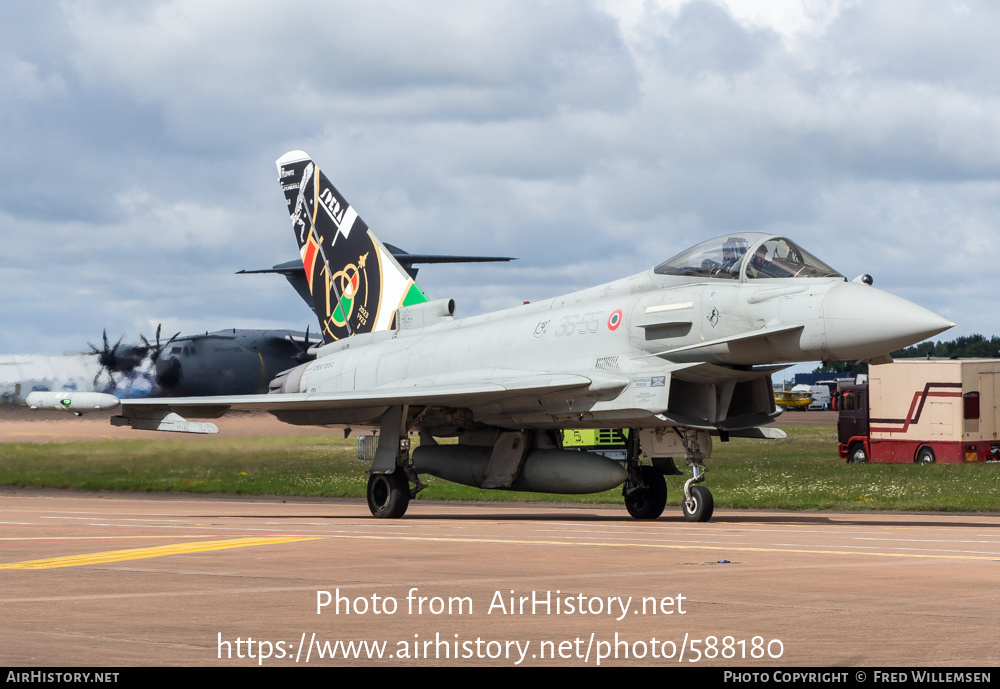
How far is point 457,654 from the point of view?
19.1 feet

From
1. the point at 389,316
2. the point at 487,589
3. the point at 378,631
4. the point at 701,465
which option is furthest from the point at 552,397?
the point at 378,631

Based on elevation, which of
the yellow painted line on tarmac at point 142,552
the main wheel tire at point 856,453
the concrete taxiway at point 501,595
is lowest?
the yellow painted line on tarmac at point 142,552

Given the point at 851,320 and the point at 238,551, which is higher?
the point at 851,320

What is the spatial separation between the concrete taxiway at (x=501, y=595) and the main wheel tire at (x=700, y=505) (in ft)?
1.92

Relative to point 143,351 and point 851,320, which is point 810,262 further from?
point 143,351

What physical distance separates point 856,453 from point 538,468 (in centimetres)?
2226

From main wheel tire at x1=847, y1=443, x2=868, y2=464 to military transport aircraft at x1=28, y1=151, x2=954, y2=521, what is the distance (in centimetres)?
2019

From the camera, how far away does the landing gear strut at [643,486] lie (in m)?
16.9

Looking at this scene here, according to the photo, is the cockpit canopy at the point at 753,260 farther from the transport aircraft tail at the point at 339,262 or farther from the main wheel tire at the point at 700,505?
the transport aircraft tail at the point at 339,262

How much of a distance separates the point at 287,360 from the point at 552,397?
37.8 m

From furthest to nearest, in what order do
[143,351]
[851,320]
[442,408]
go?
[143,351] → [442,408] → [851,320]

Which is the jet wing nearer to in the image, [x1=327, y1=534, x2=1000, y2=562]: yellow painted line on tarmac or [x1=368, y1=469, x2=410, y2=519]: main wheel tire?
[x1=368, y1=469, x2=410, y2=519]: main wheel tire

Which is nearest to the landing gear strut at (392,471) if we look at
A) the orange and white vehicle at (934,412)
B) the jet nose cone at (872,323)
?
the jet nose cone at (872,323)

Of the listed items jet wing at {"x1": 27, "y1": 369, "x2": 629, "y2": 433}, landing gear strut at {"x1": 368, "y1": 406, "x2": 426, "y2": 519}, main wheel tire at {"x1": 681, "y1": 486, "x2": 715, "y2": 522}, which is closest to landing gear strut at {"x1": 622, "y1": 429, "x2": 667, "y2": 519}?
main wheel tire at {"x1": 681, "y1": 486, "x2": 715, "y2": 522}
